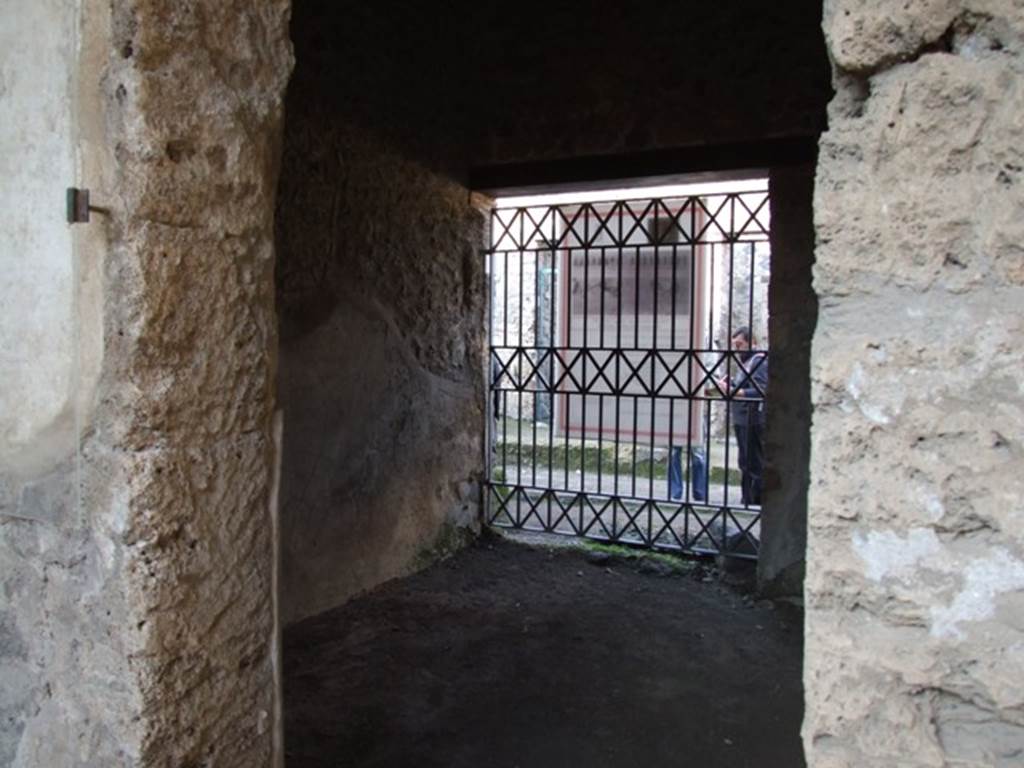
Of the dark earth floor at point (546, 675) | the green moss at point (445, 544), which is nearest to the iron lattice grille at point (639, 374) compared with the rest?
the green moss at point (445, 544)

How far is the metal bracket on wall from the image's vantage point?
42.8 inches

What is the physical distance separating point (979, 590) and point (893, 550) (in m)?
0.08

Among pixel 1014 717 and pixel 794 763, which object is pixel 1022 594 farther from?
pixel 794 763

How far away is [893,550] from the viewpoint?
2.38 feet

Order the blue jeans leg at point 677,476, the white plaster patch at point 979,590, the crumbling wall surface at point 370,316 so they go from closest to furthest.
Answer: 1. the white plaster patch at point 979,590
2. the crumbling wall surface at point 370,316
3. the blue jeans leg at point 677,476

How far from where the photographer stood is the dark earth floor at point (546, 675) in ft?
7.75

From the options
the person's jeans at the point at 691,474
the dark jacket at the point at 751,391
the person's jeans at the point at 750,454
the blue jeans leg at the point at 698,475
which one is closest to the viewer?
the dark jacket at the point at 751,391

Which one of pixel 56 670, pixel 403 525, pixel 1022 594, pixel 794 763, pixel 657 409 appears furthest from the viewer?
pixel 657 409

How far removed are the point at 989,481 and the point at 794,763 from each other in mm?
1966

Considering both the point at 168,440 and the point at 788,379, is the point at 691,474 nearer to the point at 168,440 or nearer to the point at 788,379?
the point at 788,379

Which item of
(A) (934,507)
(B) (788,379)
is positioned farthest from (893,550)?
(B) (788,379)

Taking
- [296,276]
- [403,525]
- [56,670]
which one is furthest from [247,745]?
[403,525]

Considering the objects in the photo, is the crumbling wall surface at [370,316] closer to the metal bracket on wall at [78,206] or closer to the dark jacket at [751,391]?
the dark jacket at [751,391]

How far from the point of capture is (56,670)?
1232mm
